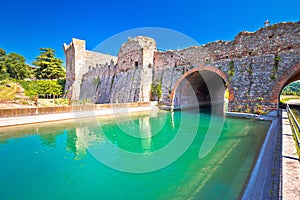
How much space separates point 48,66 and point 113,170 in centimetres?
3338

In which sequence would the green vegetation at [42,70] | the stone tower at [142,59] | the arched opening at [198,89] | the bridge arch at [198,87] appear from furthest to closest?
the green vegetation at [42,70]
the stone tower at [142,59]
the arched opening at [198,89]
the bridge arch at [198,87]

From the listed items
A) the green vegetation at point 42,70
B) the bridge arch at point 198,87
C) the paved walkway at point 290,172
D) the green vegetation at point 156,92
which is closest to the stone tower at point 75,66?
the green vegetation at point 42,70

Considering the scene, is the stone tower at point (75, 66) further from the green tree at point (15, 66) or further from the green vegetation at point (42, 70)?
the green tree at point (15, 66)

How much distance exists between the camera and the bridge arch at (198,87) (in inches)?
533

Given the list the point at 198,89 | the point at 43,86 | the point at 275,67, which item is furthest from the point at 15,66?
the point at 275,67

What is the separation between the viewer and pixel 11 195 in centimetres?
293

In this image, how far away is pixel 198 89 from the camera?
18.2 m

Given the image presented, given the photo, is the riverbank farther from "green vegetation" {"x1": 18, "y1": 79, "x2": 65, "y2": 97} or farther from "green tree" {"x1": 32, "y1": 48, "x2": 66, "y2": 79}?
"green tree" {"x1": 32, "y1": 48, "x2": 66, "y2": 79}

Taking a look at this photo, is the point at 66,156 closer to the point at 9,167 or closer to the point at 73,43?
the point at 9,167

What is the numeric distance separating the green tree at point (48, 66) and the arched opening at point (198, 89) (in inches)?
1035

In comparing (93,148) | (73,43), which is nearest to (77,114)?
(93,148)

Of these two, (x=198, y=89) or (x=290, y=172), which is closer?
(x=290, y=172)

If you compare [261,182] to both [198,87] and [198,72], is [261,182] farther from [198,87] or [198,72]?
[198,87]

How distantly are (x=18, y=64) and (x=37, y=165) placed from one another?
3802cm
